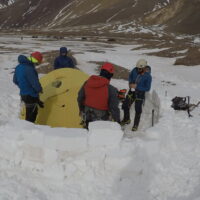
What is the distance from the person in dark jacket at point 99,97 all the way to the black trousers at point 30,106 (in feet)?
5.02

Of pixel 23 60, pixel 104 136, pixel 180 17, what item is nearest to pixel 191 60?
pixel 23 60

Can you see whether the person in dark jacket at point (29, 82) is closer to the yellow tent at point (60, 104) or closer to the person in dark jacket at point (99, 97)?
the yellow tent at point (60, 104)

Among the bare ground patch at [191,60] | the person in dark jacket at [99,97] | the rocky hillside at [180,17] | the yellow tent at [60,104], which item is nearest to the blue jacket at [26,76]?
the yellow tent at [60,104]

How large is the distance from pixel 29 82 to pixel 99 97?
1784mm

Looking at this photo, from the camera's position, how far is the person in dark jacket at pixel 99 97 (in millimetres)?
6996

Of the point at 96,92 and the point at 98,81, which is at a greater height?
the point at 98,81

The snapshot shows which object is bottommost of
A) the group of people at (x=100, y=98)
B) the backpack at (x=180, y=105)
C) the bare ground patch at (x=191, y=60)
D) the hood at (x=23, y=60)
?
the bare ground patch at (x=191, y=60)

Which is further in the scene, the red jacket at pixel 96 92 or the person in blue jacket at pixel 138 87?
the person in blue jacket at pixel 138 87

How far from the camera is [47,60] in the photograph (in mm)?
23359

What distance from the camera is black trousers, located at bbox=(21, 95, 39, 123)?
8328 mm

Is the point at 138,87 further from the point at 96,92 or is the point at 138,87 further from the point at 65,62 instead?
the point at 65,62

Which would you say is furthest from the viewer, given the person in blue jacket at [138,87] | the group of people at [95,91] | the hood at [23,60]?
the person in blue jacket at [138,87]

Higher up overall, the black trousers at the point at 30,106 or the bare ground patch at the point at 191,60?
the black trousers at the point at 30,106

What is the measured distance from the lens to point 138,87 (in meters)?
8.91
